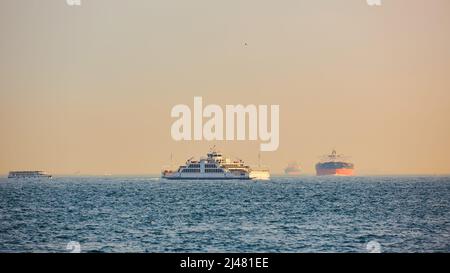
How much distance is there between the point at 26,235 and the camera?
176ft

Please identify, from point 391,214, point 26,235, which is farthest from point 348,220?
point 26,235
